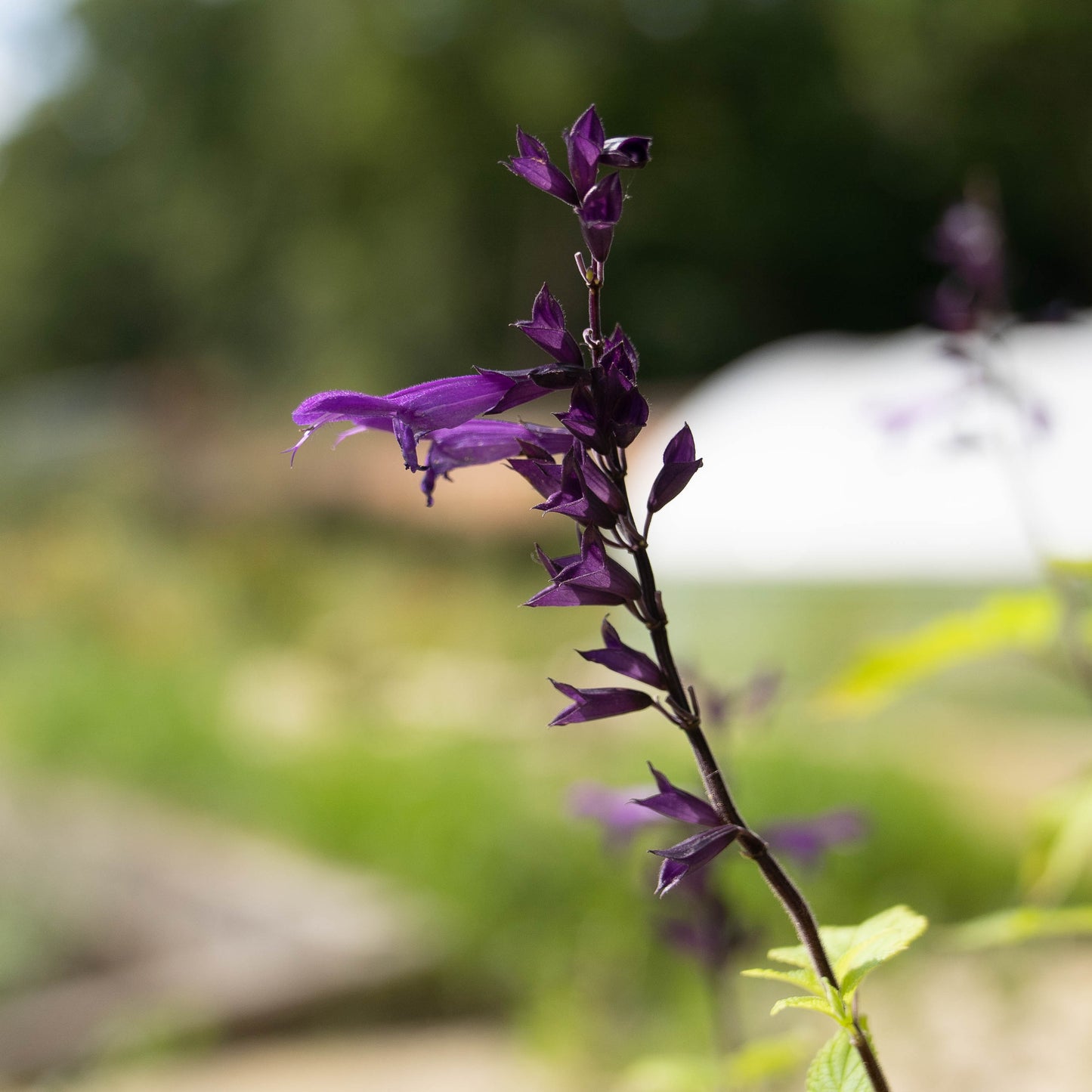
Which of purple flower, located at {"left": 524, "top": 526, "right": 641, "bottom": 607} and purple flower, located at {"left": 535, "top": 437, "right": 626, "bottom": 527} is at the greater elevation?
purple flower, located at {"left": 535, "top": 437, "right": 626, "bottom": 527}

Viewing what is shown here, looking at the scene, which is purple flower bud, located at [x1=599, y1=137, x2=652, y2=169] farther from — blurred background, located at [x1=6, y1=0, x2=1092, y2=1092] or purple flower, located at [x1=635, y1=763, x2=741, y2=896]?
blurred background, located at [x1=6, y1=0, x2=1092, y2=1092]

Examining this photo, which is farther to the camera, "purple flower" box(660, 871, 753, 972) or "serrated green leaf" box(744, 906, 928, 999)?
"purple flower" box(660, 871, 753, 972)

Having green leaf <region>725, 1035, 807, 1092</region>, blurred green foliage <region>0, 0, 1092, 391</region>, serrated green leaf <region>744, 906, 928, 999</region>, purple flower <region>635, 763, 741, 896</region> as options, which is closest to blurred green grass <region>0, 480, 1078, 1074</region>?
green leaf <region>725, 1035, 807, 1092</region>

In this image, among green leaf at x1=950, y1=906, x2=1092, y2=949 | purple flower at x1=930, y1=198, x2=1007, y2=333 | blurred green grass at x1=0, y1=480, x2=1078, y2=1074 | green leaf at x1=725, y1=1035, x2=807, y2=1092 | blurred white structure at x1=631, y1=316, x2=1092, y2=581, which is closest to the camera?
green leaf at x1=950, y1=906, x2=1092, y2=949

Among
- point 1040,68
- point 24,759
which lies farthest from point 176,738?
point 1040,68

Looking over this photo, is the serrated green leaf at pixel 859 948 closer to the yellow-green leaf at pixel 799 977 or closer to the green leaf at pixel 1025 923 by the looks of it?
the yellow-green leaf at pixel 799 977

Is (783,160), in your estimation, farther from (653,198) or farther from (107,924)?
(107,924)

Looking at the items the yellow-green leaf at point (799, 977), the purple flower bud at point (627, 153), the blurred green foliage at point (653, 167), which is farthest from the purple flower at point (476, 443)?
the blurred green foliage at point (653, 167)
